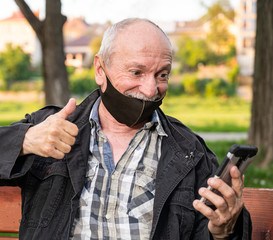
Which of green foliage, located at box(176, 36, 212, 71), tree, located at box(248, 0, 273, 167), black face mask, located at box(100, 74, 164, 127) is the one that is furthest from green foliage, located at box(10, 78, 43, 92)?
black face mask, located at box(100, 74, 164, 127)

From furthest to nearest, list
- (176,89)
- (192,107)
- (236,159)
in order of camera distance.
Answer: (176,89)
(192,107)
(236,159)

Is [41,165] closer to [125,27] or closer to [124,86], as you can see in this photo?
[124,86]

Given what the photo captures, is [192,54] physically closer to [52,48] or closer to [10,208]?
[52,48]

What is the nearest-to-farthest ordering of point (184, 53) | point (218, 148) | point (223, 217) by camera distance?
point (223, 217) → point (218, 148) → point (184, 53)

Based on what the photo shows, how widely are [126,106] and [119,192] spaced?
1.50 ft

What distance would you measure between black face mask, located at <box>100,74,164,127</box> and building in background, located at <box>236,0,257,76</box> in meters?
32.5

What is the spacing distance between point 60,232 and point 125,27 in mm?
1109

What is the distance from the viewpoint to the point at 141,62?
231cm

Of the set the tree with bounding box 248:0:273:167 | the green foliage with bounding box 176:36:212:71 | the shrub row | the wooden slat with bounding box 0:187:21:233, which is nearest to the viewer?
the wooden slat with bounding box 0:187:21:233

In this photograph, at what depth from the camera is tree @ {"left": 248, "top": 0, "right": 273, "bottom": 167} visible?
6.60 meters

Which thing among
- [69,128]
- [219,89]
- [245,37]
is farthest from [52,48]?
[245,37]

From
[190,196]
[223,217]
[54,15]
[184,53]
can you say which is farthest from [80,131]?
[184,53]

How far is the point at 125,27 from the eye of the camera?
2363 millimetres

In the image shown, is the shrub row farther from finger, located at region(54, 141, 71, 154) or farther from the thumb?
finger, located at region(54, 141, 71, 154)
